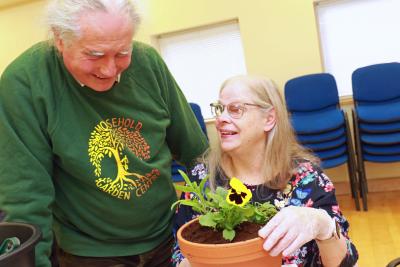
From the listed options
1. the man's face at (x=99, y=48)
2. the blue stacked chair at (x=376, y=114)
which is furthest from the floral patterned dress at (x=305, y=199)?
the blue stacked chair at (x=376, y=114)

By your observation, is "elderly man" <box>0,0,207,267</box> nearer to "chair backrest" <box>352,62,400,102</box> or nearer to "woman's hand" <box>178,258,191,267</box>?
"woman's hand" <box>178,258,191,267</box>

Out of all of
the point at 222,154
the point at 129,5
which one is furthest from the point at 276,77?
the point at 129,5

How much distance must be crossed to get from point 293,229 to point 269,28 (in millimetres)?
3527

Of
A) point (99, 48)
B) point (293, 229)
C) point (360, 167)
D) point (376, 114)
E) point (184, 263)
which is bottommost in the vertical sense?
point (360, 167)

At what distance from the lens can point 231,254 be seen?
0.80 metres

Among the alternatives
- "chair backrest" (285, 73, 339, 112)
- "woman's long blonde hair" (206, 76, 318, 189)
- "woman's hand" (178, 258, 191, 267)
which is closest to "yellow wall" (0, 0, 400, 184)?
"chair backrest" (285, 73, 339, 112)

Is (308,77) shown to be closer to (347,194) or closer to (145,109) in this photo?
(347,194)

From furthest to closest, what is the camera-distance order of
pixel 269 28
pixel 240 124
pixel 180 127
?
pixel 269 28 → pixel 180 127 → pixel 240 124

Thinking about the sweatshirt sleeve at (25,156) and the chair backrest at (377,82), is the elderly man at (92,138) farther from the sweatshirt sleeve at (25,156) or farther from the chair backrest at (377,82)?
the chair backrest at (377,82)

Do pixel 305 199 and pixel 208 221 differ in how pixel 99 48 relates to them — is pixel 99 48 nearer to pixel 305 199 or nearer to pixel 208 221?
pixel 208 221

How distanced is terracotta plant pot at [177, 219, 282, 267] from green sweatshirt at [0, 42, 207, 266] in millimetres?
458

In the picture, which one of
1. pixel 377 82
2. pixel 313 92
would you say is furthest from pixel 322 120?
pixel 377 82

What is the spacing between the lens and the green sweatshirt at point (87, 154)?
1.12 meters

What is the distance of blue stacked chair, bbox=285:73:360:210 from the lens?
3633mm
